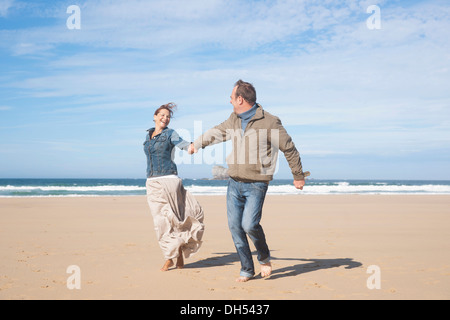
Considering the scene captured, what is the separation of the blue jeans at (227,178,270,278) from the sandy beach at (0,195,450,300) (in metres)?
0.31

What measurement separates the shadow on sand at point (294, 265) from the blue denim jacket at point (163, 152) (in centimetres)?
142

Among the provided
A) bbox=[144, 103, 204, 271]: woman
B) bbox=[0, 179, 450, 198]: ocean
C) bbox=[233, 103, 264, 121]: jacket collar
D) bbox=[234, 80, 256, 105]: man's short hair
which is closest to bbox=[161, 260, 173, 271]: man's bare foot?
bbox=[144, 103, 204, 271]: woman

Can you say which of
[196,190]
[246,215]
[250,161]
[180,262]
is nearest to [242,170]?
[250,161]

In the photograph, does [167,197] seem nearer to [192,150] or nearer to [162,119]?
[192,150]

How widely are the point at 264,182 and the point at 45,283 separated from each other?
2.71 metres

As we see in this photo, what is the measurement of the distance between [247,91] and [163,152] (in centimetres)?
137

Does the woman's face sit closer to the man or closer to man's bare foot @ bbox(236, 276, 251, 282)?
the man

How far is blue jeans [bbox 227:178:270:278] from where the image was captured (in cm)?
465

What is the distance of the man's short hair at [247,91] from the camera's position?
481 centimetres

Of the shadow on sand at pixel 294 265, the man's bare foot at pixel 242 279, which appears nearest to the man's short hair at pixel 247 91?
the man's bare foot at pixel 242 279

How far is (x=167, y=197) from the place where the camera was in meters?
5.40

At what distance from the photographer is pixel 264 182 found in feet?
15.3

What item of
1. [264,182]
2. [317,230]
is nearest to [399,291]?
[264,182]
